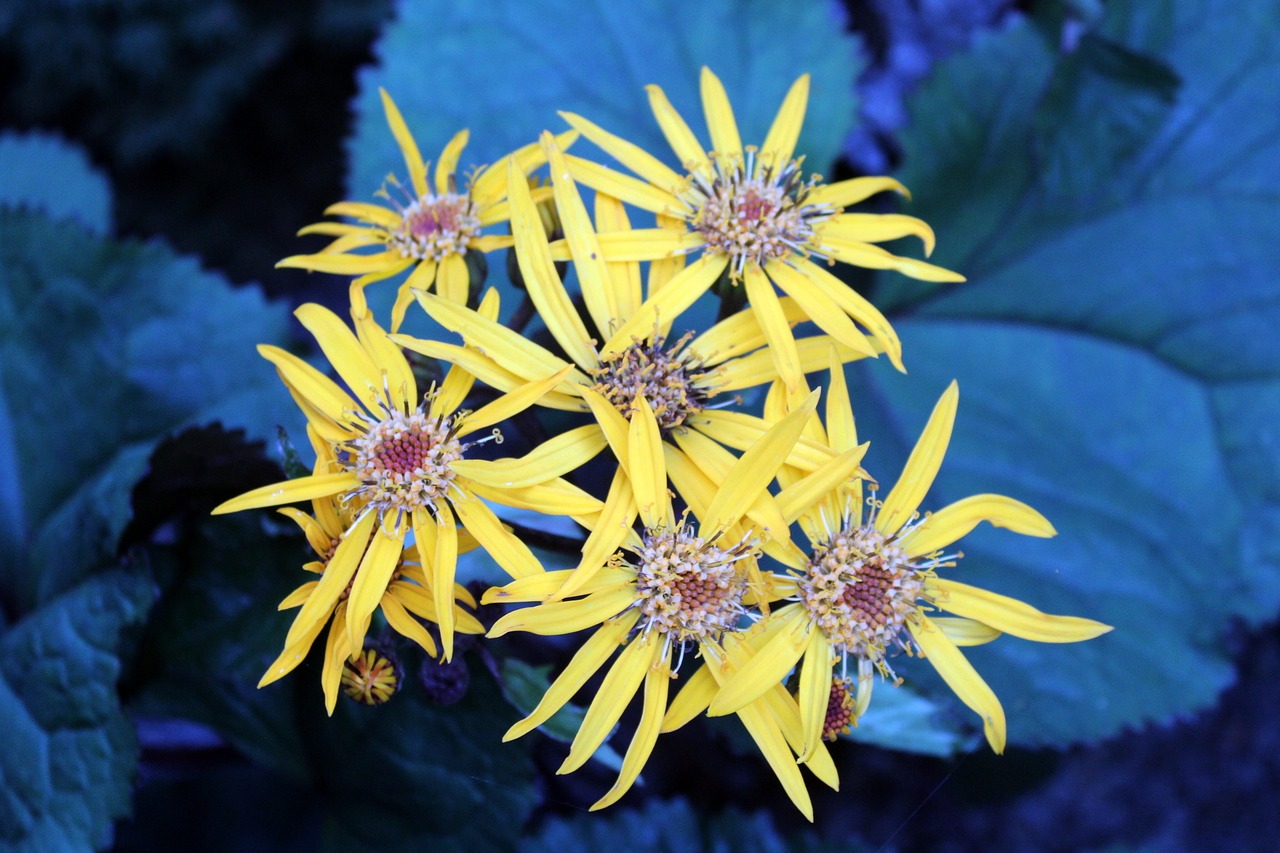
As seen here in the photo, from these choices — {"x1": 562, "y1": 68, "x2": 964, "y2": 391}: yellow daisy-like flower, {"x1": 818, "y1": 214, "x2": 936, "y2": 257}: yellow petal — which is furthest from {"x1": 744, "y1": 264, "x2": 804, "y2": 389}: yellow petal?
{"x1": 818, "y1": 214, "x2": 936, "y2": 257}: yellow petal

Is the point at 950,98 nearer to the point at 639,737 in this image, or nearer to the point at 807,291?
the point at 807,291

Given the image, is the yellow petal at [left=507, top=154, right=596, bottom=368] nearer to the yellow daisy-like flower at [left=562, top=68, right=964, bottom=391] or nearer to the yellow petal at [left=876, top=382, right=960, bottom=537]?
the yellow daisy-like flower at [left=562, top=68, right=964, bottom=391]

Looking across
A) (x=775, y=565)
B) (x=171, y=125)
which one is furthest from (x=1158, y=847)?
(x=171, y=125)

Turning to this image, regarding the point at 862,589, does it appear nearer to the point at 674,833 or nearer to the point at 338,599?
the point at 338,599

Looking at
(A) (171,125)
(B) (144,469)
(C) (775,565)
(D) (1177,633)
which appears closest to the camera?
(C) (775,565)

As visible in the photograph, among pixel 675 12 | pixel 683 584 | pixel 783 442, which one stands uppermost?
pixel 675 12

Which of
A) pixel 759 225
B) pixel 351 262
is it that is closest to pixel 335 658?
pixel 351 262

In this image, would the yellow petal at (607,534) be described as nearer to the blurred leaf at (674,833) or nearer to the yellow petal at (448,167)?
the yellow petal at (448,167)
